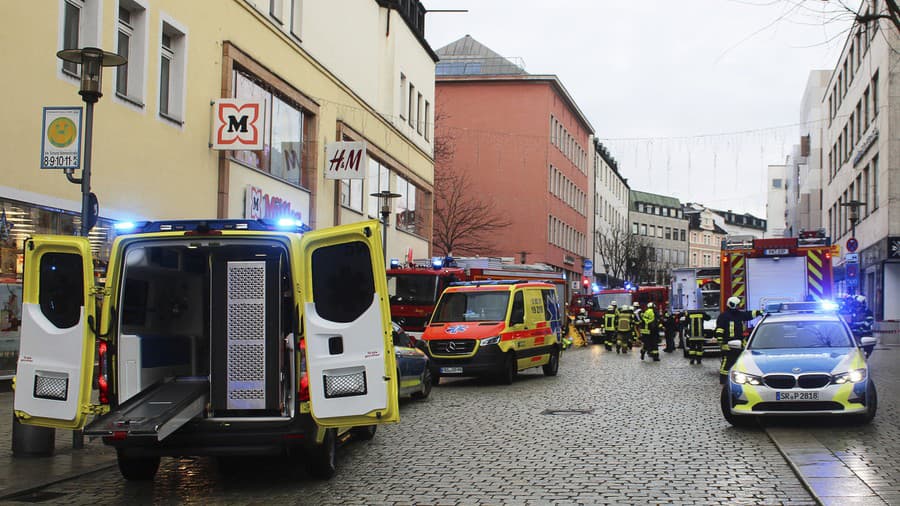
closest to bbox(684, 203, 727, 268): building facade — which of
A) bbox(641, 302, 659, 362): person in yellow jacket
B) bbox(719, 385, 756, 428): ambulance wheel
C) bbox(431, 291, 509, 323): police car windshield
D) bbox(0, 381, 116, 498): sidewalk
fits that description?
bbox(641, 302, 659, 362): person in yellow jacket

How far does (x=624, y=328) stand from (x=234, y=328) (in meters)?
24.4

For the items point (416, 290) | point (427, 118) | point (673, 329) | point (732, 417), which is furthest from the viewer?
point (427, 118)

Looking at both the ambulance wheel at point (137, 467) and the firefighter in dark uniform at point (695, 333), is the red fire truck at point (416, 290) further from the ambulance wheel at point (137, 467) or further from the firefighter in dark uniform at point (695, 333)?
the ambulance wheel at point (137, 467)

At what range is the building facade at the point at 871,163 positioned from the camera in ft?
136

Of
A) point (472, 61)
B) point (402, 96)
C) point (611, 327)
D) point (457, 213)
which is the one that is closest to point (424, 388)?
point (611, 327)

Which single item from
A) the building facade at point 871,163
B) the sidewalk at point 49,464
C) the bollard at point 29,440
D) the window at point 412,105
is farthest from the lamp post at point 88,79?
the window at point 412,105

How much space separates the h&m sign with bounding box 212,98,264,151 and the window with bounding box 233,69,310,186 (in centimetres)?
126

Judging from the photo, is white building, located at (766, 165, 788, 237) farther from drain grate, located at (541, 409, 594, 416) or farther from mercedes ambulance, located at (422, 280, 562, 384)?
drain grate, located at (541, 409, 594, 416)

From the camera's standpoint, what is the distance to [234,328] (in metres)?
9.44

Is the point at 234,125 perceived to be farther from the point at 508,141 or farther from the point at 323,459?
the point at 508,141

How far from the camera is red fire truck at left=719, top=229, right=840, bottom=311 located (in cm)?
2339

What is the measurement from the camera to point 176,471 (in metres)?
10.2

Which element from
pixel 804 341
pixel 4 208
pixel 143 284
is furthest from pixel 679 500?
pixel 4 208

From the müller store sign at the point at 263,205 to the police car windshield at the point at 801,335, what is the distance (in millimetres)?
12831
